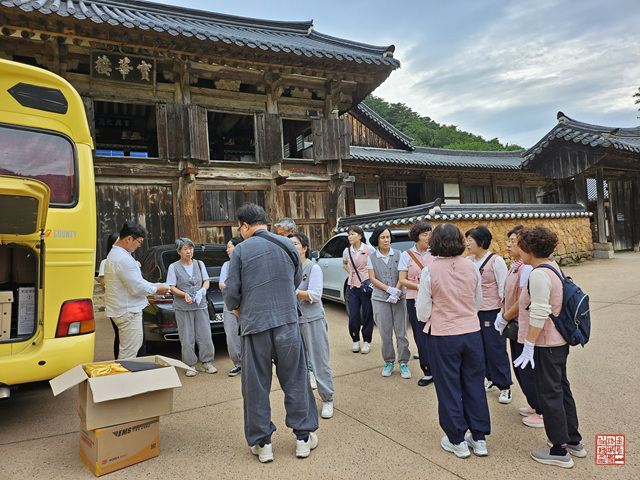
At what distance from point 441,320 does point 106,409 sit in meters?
2.29

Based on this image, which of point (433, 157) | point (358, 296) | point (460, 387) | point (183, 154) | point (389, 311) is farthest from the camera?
point (433, 157)

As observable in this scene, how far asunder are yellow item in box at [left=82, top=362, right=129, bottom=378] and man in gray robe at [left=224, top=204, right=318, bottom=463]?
35.7 inches

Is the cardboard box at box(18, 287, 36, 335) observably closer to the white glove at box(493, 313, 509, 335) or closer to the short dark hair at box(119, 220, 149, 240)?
the short dark hair at box(119, 220, 149, 240)

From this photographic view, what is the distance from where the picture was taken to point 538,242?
2.61 metres

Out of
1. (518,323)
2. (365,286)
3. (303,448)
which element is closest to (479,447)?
(518,323)

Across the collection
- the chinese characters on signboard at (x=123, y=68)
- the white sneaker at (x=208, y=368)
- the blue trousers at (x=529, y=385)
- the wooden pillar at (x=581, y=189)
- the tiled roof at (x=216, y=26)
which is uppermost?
the tiled roof at (x=216, y=26)

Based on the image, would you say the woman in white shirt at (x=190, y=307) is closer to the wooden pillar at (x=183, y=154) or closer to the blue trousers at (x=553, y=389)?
the blue trousers at (x=553, y=389)

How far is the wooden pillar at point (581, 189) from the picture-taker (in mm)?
12781

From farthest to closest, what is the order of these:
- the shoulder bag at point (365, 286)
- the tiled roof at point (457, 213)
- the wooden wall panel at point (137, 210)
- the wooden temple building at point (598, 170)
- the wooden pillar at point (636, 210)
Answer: the wooden pillar at point (636, 210)
the wooden temple building at point (598, 170)
the tiled roof at point (457, 213)
the wooden wall panel at point (137, 210)
the shoulder bag at point (365, 286)

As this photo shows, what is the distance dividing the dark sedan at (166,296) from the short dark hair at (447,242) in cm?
330

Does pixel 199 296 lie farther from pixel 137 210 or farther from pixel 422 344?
pixel 137 210

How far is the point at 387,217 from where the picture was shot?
10578 mm

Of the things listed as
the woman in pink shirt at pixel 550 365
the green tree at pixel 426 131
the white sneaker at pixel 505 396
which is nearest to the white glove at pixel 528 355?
the woman in pink shirt at pixel 550 365

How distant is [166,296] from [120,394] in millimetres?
2579
